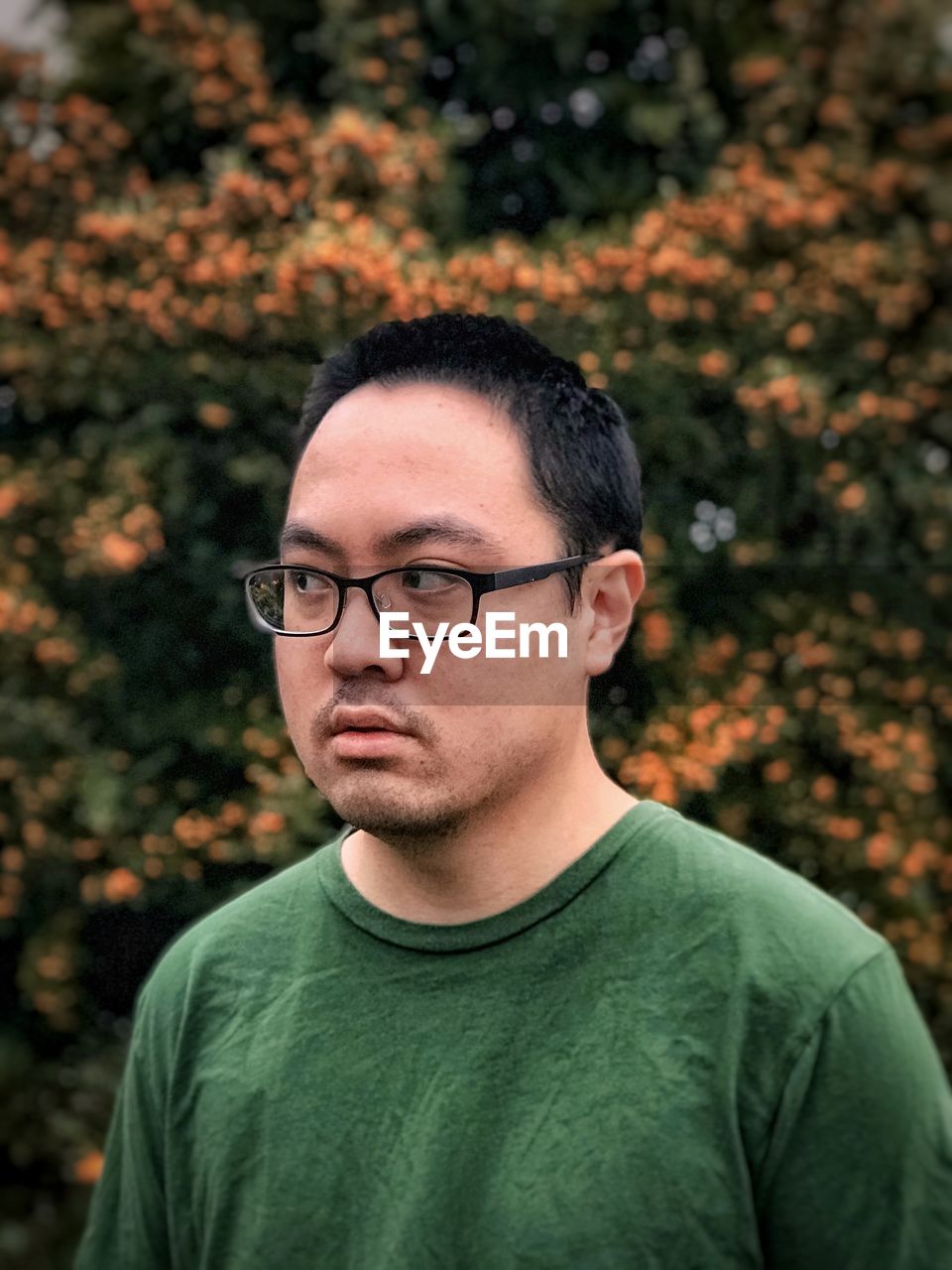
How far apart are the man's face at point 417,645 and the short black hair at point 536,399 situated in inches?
1.0

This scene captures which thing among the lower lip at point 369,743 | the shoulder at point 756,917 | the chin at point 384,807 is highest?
the lower lip at point 369,743

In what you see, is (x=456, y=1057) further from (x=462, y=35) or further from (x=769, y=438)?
(x=462, y=35)

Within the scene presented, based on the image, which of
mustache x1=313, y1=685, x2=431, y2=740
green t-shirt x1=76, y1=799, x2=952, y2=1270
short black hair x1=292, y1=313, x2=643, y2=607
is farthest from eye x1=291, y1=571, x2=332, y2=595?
green t-shirt x1=76, y1=799, x2=952, y2=1270

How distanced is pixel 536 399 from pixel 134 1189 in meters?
1.13

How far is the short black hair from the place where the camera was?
1471 mm

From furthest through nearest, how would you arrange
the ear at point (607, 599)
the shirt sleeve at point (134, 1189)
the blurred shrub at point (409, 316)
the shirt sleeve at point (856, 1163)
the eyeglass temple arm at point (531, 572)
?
1. the blurred shrub at point (409, 316)
2. the shirt sleeve at point (134, 1189)
3. the ear at point (607, 599)
4. the eyeglass temple arm at point (531, 572)
5. the shirt sleeve at point (856, 1163)

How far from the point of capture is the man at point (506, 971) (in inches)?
50.7

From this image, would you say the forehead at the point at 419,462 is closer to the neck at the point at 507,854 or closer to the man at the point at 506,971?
the man at the point at 506,971

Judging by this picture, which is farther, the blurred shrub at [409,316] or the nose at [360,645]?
the blurred shrub at [409,316]

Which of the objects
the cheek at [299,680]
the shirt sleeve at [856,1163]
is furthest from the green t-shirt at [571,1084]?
the cheek at [299,680]

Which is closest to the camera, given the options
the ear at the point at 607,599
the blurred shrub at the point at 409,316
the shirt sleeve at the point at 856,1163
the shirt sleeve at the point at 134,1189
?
the shirt sleeve at the point at 856,1163

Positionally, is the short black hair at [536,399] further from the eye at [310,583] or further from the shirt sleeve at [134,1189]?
the shirt sleeve at [134,1189]

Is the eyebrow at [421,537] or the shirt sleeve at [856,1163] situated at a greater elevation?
the eyebrow at [421,537]

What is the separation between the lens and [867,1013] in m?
1.31
